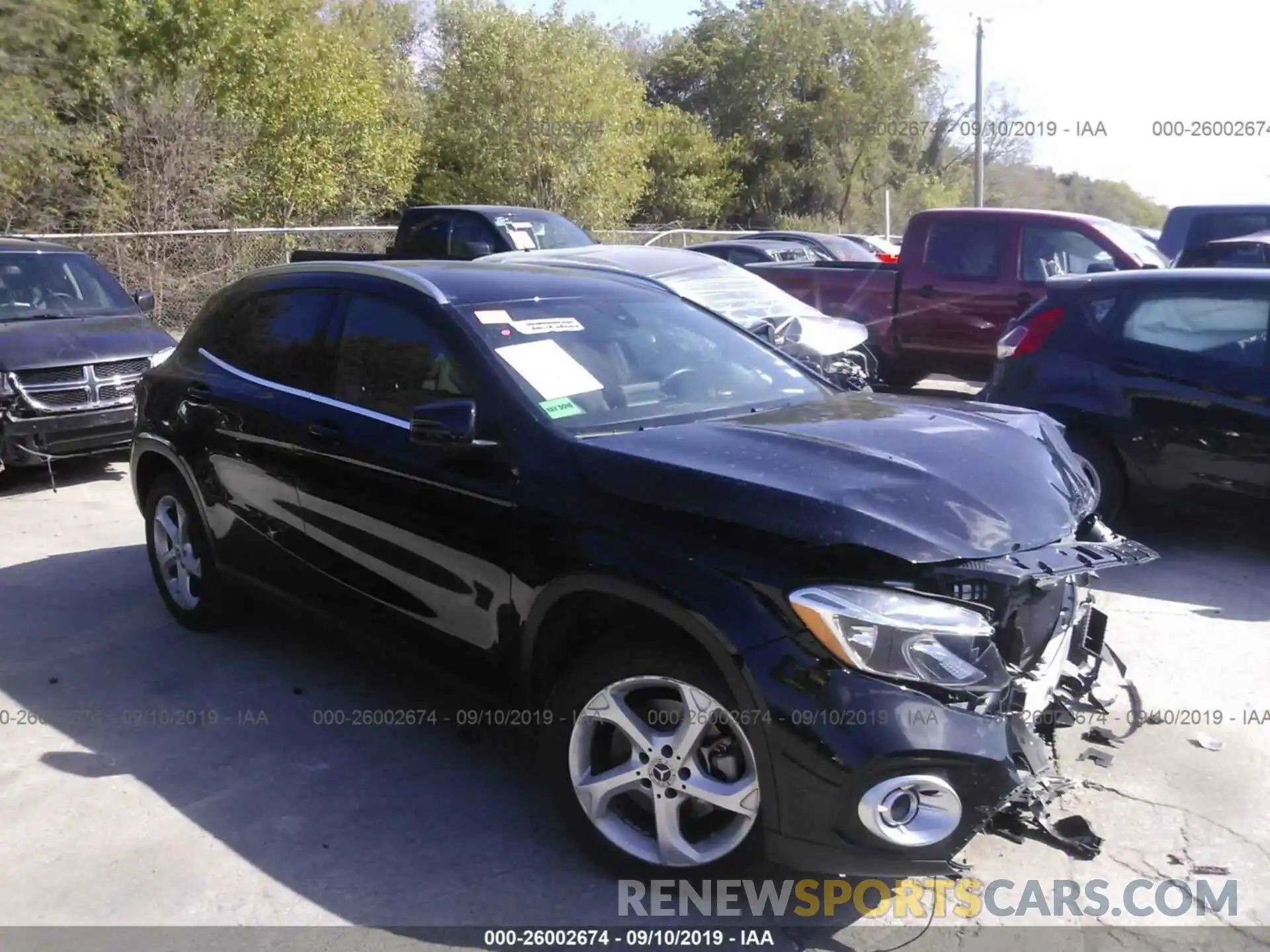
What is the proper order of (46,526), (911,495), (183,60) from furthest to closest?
(183,60) → (46,526) → (911,495)

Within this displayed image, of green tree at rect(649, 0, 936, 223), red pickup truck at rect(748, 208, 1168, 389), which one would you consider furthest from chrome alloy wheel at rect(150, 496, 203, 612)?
green tree at rect(649, 0, 936, 223)

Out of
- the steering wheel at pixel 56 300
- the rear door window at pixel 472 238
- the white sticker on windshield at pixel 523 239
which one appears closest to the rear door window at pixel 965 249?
the white sticker on windshield at pixel 523 239

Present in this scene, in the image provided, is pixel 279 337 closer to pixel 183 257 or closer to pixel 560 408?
pixel 560 408

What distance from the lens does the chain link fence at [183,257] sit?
1537 centimetres

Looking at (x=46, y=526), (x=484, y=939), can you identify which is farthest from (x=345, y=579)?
(x=46, y=526)

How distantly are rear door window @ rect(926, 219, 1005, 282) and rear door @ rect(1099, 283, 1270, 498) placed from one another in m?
4.02

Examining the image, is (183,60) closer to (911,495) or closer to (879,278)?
(879,278)

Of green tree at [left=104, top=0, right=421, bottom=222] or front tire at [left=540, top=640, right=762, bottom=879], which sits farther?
green tree at [left=104, top=0, right=421, bottom=222]

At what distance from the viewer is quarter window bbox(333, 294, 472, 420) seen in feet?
13.4

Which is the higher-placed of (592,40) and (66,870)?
(592,40)

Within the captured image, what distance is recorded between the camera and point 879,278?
1155cm

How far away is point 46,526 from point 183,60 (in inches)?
511

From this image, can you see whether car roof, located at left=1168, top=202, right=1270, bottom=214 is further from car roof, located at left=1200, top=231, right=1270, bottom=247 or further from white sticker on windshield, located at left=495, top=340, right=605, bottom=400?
white sticker on windshield, located at left=495, top=340, right=605, bottom=400

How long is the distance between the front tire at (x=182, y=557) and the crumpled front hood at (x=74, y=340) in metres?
3.22
